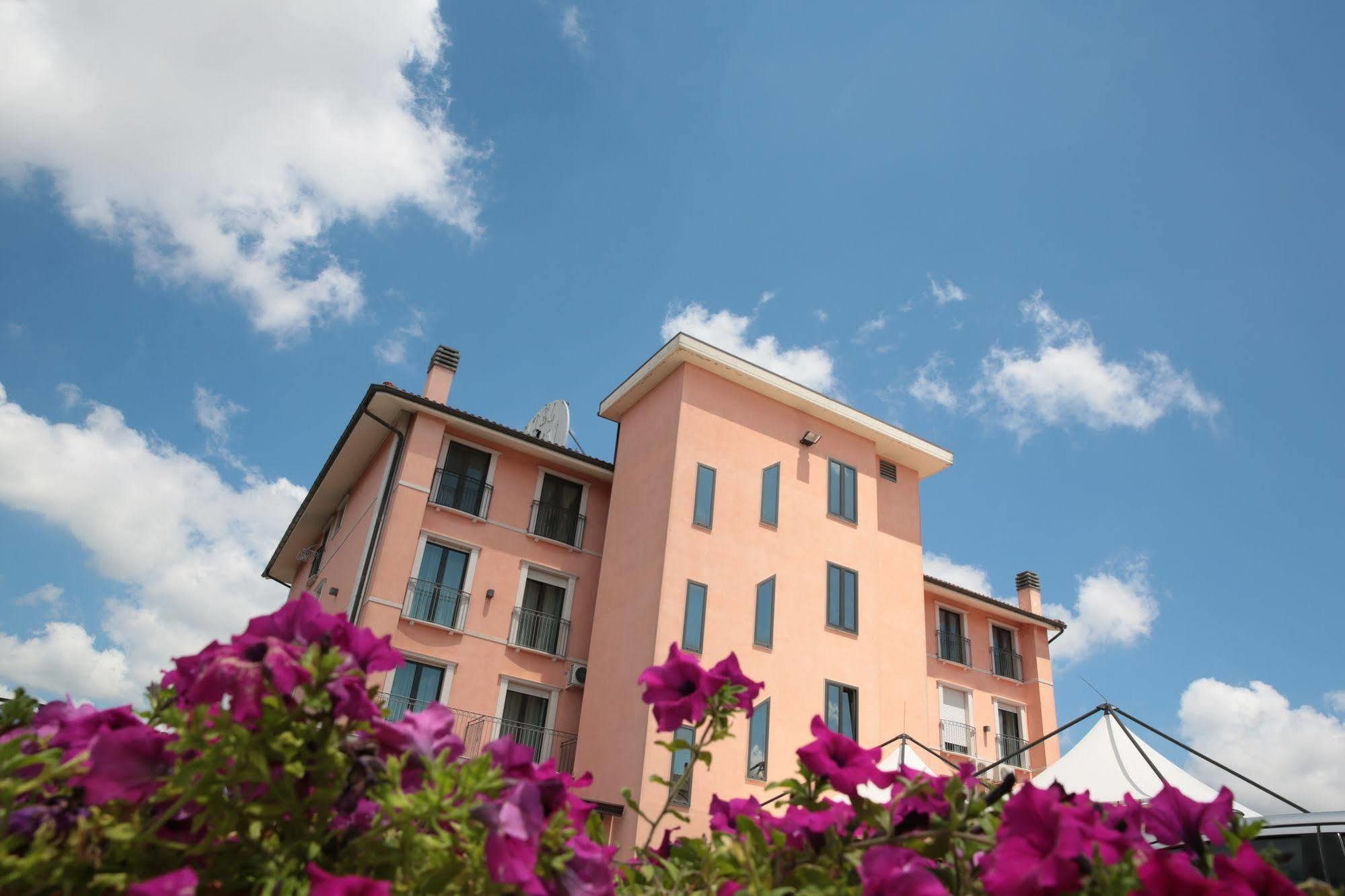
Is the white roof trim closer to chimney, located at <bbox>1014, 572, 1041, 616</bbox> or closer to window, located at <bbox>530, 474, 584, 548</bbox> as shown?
window, located at <bbox>530, 474, 584, 548</bbox>

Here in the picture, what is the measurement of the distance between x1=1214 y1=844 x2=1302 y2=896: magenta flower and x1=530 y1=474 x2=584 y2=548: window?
18.4m

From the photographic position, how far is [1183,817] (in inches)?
55.3

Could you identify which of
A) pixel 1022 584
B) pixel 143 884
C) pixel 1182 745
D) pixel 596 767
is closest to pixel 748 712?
pixel 143 884

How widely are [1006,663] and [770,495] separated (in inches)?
409

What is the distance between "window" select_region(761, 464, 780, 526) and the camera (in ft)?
60.8

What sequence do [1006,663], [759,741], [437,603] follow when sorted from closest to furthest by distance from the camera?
1. [759,741]
2. [437,603]
3. [1006,663]

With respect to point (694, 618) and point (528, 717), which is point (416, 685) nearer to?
point (528, 717)

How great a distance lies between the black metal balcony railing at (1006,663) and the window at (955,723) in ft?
5.50

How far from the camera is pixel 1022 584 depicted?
26.6 meters

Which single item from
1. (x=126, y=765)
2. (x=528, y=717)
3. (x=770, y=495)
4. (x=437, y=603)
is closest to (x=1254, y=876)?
(x=126, y=765)

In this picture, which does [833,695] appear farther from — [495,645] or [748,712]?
[748,712]

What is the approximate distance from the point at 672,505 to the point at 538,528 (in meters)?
3.44

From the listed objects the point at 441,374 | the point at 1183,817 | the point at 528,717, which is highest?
the point at 441,374

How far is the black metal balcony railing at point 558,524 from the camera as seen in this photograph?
19250 mm
